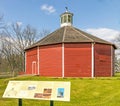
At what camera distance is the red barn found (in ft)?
104

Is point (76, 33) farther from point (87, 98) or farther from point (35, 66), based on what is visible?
point (87, 98)

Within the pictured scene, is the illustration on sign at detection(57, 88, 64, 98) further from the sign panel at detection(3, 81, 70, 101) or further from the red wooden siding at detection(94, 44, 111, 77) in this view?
the red wooden siding at detection(94, 44, 111, 77)

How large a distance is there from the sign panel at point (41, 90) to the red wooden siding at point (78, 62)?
2155cm

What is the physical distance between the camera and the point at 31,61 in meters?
38.1

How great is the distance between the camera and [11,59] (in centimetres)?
6781

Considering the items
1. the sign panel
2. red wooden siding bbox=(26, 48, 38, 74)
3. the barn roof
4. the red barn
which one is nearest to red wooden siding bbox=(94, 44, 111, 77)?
the red barn

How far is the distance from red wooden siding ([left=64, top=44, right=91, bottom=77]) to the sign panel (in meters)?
21.6

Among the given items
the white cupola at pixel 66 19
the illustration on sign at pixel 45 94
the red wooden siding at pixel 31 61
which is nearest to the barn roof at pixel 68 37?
the white cupola at pixel 66 19

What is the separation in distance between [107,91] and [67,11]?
960 inches

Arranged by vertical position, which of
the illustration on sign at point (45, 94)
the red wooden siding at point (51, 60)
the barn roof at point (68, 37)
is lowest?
the illustration on sign at point (45, 94)

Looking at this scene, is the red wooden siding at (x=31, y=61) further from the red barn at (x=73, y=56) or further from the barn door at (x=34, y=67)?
the red barn at (x=73, y=56)

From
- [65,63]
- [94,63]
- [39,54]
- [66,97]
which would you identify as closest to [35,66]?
[39,54]

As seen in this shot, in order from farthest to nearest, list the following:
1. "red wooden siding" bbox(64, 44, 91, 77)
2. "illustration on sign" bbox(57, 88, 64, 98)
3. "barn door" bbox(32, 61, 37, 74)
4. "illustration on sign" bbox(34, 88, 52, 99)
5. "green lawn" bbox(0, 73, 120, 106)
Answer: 1. "barn door" bbox(32, 61, 37, 74)
2. "red wooden siding" bbox(64, 44, 91, 77)
3. "green lawn" bbox(0, 73, 120, 106)
4. "illustration on sign" bbox(34, 88, 52, 99)
5. "illustration on sign" bbox(57, 88, 64, 98)

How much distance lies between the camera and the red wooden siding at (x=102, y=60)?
3247 centimetres
